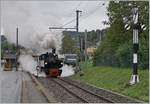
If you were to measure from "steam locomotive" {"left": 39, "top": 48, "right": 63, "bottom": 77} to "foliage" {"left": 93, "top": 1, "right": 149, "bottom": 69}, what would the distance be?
17.3ft

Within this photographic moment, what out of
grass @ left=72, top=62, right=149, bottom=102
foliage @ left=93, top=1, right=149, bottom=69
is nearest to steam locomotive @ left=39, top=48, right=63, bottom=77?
foliage @ left=93, top=1, right=149, bottom=69

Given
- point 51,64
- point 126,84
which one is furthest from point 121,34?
point 126,84

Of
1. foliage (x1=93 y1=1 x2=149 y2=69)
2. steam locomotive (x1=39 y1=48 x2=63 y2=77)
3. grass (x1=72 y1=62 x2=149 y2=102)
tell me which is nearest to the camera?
grass (x1=72 y1=62 x2=149 y2=102)

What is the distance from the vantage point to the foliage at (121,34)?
40969 millimetres

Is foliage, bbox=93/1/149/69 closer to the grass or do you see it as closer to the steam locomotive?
the grass

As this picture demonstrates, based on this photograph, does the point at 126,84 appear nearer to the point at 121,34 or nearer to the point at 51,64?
the point at 51,64

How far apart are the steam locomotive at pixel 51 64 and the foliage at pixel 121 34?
17.3 feet

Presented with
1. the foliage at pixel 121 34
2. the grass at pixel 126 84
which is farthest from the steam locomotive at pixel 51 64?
the grass at pixel 126 84

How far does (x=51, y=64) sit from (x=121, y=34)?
7.78 m

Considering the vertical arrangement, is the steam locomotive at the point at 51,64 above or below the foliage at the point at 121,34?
below

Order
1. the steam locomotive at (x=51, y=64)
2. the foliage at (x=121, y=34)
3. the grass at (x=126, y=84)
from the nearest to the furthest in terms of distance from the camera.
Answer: the grass at (x=126, y=84), the foliage at (x=121, y=34), the steam locomotive at (x=51, y=64)

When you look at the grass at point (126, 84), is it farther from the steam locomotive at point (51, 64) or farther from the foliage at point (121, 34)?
the steam locomotive at point (51, 64)

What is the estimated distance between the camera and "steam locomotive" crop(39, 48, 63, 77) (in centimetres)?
4625

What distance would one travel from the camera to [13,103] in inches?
782
